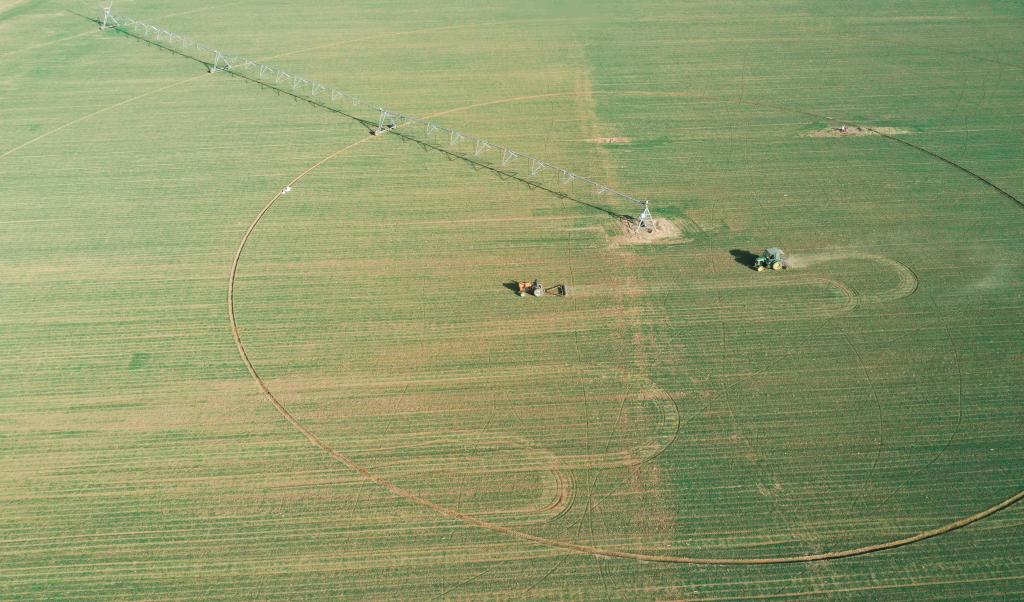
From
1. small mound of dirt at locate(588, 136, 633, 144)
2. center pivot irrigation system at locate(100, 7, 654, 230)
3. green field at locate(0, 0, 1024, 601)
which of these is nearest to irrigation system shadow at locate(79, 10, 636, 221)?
center pivot irrigation system at locate(100, 7, 654, 230)

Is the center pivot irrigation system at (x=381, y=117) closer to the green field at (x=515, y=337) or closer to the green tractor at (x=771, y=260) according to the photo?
the green field at (x=515, y=337)

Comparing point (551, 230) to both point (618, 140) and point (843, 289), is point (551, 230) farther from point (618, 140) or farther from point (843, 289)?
point (843, 289)

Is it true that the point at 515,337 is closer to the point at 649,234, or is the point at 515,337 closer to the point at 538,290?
the point at 538,290

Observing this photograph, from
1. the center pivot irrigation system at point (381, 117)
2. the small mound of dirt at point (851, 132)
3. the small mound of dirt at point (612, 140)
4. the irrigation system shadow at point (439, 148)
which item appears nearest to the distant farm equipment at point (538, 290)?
the center pivot irrigation system at point (381, 117)

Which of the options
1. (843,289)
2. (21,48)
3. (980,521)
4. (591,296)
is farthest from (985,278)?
(21,48)

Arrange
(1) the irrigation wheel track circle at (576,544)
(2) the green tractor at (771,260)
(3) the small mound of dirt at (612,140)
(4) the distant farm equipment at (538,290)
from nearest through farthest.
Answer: (1) the irrigation wheel track circle at (576,544), (4) the distant farm equipment at (538,290), (2) the green tractor at (771,260), (3) the small mound of dirt at (612,140)

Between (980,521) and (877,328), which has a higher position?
(877,328)
